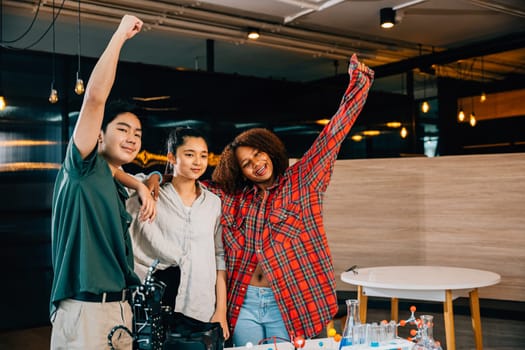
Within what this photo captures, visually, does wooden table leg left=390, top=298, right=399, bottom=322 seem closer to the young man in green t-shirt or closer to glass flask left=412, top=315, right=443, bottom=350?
glass flask left=412, top=315, right=443, bottom=350

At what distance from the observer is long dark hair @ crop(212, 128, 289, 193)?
2.88 m

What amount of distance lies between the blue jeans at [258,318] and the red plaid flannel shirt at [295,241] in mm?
33

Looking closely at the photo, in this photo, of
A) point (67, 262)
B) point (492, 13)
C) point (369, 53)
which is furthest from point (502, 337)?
point (369, 53)

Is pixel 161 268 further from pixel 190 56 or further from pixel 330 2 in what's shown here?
pixel 190 56

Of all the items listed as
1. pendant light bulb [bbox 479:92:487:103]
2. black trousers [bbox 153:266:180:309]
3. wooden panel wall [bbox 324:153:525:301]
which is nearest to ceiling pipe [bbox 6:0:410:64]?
pendant light bulb [bbox 479:92:487:103]

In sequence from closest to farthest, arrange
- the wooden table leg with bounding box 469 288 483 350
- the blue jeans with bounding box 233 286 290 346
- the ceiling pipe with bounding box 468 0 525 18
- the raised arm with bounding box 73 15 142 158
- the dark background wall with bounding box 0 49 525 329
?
the raised arm with bounding box 73 15 142 158 → the blue jeans with bounding box 233 286 290 346 → the wooden table leg with bounding box 469 288 483 350 → the ceiling pipe with bounding box 468 0 525 18 → the dark background wall with bounding box 0 49 525 329

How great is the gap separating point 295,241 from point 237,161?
1.58 ft

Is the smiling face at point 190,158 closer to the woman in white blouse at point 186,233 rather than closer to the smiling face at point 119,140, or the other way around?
the woman in white blouse at point 186,233

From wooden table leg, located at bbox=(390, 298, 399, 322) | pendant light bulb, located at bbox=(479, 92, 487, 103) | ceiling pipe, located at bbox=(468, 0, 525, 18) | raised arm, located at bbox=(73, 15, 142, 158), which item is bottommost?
wooden table leg, located at bbox=(390, 298, 399, 322)

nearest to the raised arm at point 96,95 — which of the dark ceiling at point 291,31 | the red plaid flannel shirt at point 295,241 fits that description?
the red plaid flannel shirt at point 295,241

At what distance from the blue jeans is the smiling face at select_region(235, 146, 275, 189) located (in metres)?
0.52

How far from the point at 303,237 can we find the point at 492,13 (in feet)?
17.0

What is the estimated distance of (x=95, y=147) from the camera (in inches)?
77.7

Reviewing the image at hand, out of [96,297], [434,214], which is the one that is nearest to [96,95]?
[96,297]
